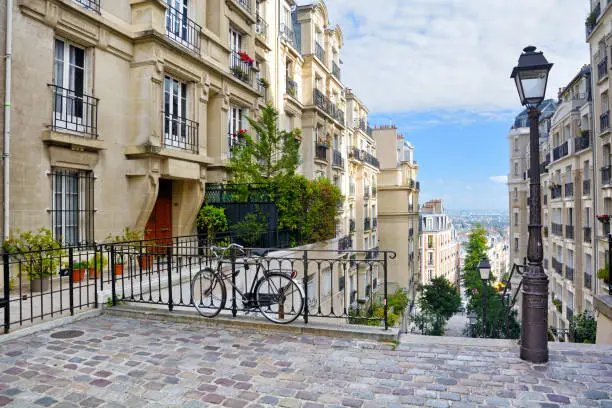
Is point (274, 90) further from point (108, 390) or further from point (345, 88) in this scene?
point (108, 390)

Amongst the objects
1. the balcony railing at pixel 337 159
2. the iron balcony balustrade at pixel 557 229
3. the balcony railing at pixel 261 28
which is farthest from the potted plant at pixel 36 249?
the iron balcony balustrade at pixel 557 229

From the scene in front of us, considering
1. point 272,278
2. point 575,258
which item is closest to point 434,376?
point 272,278

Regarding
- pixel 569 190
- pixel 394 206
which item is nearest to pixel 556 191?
pixel 569 190

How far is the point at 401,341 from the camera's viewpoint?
A: 232 inches

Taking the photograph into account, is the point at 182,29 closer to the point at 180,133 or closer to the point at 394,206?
the point at 180,133

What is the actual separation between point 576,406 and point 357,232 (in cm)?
2822

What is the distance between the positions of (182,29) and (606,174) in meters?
20.9

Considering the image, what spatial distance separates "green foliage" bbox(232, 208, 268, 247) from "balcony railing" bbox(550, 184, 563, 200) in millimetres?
24119

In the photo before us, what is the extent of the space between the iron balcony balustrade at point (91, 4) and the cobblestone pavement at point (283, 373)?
26.7 feet

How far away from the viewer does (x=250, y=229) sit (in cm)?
→ 1286

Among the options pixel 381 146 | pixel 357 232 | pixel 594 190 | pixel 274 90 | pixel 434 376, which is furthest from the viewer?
pixel 381 146

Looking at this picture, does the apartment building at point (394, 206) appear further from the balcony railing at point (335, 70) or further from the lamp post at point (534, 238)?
the lamp post at point (534, 238)

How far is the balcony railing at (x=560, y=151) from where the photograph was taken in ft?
86.2

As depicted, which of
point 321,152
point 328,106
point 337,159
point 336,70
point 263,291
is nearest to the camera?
point 263,291
